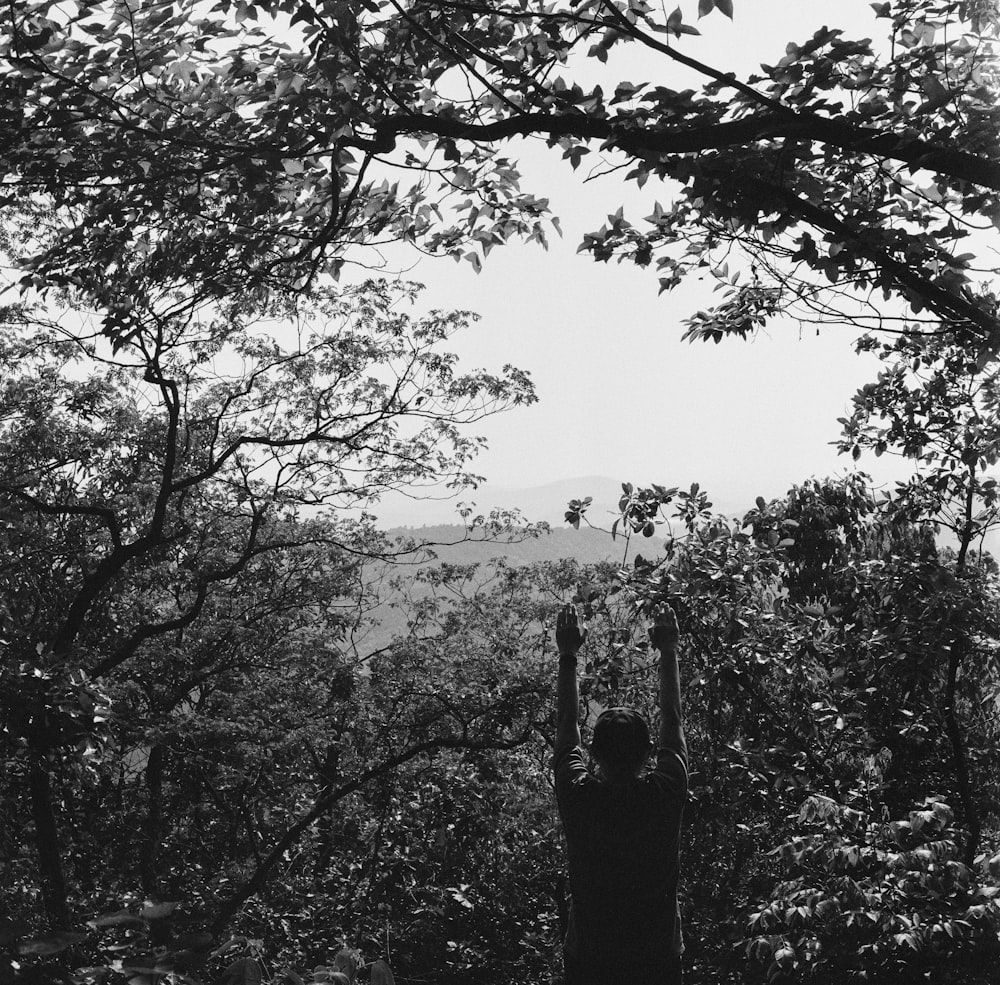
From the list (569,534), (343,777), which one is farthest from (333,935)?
(569,534)

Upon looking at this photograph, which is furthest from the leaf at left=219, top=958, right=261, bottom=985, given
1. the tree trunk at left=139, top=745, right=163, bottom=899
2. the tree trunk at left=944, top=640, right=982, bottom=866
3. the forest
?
the tree trunk at left=139, top=745, right=163, bottom=899

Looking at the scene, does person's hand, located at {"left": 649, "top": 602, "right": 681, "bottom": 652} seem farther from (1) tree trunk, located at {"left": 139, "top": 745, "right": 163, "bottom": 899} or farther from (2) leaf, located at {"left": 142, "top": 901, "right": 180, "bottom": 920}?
(1) tree trunk, located at {"left": 139, "top": 745, "right": 163, "bottom": 899}

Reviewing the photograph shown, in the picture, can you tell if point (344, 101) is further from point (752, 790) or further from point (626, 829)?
point (752, 790)

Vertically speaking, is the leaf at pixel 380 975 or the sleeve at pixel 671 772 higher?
the sleeve at pixel 671 772

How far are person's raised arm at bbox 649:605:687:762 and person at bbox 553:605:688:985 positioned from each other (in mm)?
75

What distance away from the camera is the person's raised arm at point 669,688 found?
2.26 m

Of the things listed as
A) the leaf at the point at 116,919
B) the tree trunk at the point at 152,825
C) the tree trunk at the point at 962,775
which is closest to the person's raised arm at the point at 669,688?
the leaf at the point at 116,919

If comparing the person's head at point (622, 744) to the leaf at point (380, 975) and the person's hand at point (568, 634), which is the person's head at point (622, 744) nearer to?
the person's hand at point (568, 634)

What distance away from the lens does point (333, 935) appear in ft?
34.2

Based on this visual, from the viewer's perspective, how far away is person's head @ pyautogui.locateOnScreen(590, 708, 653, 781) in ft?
6.93

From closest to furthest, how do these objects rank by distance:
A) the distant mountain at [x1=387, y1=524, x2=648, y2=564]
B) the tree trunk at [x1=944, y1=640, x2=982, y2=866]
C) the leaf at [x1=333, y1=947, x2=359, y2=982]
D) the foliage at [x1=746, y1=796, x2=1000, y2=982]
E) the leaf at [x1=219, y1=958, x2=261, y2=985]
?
1. the leaf at [x1=219, y1=958, x2=261, y2=985]
2. the leaf at [x1=333, y1=947, x2=359, y2=982]
3. the foliage at [x1=746, y1=796, x2=1000, y2=982]
4. the tree trunk at [x1=944, y1=640, x2=982, y2=866]
5. the distant mountain at [x1=387, y1=524, x2=648, y2=564]

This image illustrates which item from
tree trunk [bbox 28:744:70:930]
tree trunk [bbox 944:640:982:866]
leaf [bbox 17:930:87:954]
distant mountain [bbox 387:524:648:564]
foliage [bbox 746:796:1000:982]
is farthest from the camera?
distant mountain [bbox 387:524:648:564]

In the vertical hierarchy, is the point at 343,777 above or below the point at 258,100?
below

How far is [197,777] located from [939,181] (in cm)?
1147
